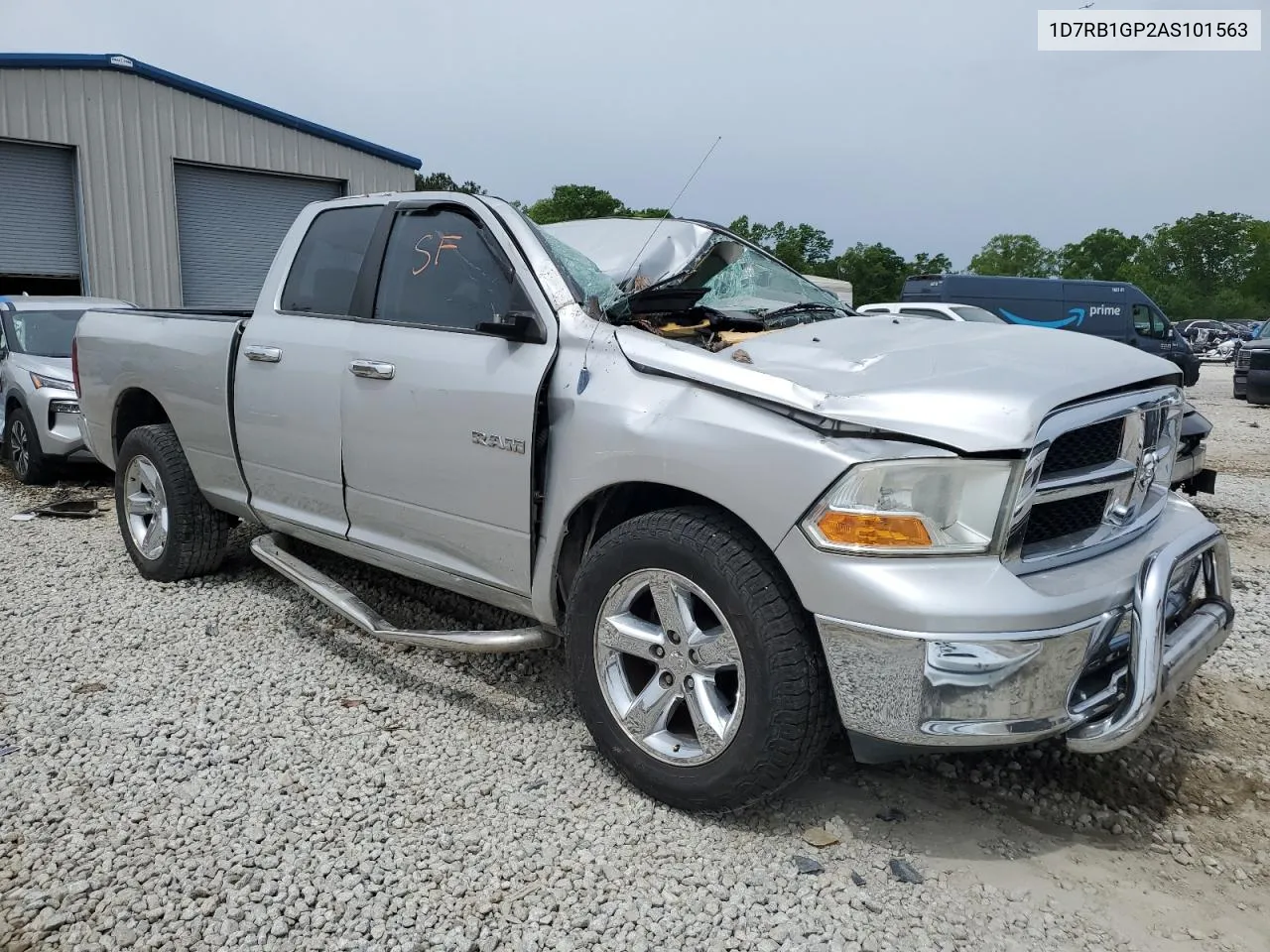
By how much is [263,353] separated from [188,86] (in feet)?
41.9

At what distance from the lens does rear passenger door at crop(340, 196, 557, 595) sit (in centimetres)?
322

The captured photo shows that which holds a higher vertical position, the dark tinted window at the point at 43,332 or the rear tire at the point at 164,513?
Result: the dark tinted window at the point at 43,332

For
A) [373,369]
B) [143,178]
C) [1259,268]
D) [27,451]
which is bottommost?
[27,451]

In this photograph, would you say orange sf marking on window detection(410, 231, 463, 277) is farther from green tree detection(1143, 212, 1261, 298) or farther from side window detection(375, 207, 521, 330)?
green tree detection(1143, 212, 1261, 298)

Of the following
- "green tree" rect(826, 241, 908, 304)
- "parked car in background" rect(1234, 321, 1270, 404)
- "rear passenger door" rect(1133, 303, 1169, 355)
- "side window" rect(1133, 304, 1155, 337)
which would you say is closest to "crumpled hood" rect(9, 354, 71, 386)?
"parked car in background" rect(1234, 321, 1270, 404)

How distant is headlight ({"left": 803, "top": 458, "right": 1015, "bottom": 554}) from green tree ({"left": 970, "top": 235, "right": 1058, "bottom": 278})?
102 m

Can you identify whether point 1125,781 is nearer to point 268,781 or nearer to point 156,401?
point 268,781

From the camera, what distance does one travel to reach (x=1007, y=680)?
2.33m

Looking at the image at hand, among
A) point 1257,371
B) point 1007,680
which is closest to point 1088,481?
point 1007,680

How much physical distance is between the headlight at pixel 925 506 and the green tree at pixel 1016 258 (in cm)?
10206

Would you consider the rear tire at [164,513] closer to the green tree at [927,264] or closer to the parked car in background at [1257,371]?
the parked car in background at [1257,371]

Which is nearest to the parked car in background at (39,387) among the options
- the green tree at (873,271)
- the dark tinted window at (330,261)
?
the dark tinted window at (330,261)

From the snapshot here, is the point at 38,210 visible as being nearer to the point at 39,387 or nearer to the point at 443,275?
the point at 39,387

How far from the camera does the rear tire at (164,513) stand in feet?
16.1
